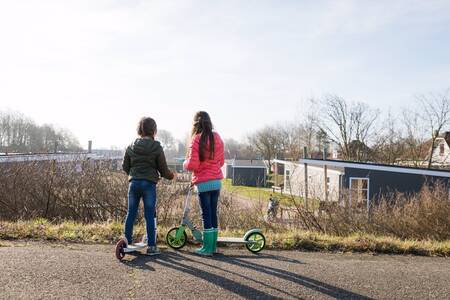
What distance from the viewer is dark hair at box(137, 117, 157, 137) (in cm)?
507

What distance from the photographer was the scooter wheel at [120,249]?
4.60 meters

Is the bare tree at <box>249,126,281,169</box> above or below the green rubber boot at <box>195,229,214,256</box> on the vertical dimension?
above

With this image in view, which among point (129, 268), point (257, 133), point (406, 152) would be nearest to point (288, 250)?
point (129, 268)

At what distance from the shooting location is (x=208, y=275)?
416 centimetres

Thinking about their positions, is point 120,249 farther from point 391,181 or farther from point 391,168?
point 391,181

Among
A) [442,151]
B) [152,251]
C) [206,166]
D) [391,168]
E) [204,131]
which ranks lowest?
[152,251]

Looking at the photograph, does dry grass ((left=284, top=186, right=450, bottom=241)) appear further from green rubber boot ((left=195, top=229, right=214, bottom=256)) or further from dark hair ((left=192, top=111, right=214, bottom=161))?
dark hair ((left=192, top=111, right=214, bottom=161))

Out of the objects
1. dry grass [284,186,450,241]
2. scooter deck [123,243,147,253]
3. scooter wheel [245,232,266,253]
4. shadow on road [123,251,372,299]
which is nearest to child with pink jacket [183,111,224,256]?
shadow on road [123,251,372,299]

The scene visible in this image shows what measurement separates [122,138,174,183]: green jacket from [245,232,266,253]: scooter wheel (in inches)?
52.0

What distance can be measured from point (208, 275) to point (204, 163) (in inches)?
58.1

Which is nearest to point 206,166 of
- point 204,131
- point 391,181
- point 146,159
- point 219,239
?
point 204,131

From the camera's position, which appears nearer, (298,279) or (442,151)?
(298,279)

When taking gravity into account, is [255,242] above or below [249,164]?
below

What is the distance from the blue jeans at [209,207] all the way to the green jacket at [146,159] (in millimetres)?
530
